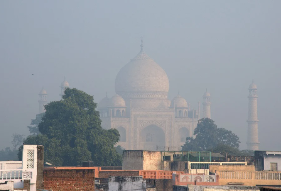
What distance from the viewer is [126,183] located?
1712 cm

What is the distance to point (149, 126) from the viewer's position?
10019 centimetres

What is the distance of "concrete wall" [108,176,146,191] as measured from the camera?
1714 cm

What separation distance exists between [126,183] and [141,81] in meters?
89.3

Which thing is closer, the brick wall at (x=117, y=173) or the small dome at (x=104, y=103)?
the brick wall at (x=117, y=173)

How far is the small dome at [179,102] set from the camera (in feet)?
356

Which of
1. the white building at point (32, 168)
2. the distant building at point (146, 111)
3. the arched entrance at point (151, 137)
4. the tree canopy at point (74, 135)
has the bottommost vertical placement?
the white building at point (32, 168)

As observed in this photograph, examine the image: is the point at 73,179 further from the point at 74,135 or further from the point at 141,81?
the point at 141,81

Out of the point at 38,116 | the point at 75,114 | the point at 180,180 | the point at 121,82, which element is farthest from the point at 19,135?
the point at 180,180

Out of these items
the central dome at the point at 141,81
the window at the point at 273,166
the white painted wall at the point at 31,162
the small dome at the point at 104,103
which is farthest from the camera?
the central dome at the point at 141,81

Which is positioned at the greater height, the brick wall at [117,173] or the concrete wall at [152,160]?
the concrete wall at [152,160]

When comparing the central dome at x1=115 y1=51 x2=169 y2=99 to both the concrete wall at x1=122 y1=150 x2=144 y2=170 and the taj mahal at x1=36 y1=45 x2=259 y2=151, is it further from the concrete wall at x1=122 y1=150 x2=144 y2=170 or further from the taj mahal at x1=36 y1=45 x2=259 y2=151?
the concrete wall at x1=122 y1=150 x2=144 y2=170

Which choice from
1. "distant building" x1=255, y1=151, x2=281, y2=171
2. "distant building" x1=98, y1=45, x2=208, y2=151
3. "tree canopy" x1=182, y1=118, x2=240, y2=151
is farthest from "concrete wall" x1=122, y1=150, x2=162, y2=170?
"distant building" x1=98, y1=45, x2=208, y2=151

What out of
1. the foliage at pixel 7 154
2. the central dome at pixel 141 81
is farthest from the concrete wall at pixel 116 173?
the central dome at pixel 141 81

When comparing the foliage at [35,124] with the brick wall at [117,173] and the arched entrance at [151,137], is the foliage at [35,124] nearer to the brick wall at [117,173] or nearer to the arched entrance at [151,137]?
the arched entrance at [151,137]
